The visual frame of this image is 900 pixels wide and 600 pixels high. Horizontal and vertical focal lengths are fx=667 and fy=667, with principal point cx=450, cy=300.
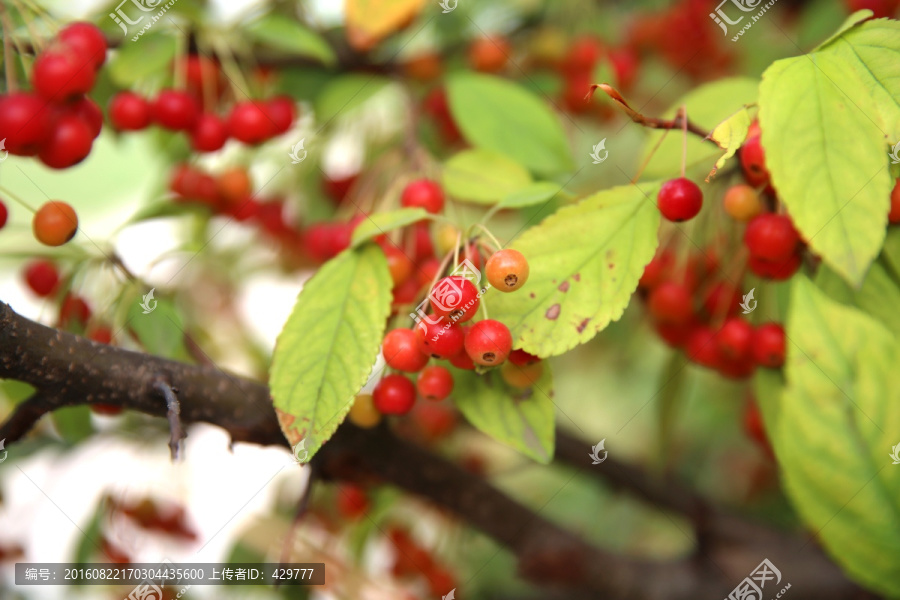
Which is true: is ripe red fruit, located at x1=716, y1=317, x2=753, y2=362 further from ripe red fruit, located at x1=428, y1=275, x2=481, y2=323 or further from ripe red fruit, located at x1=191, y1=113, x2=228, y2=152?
ripe red fruit, located at x1=191, y1=113, x2=228, y2=152

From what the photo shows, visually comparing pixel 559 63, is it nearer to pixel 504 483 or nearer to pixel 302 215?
pixel 302 215

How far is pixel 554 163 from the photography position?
2.73 feet

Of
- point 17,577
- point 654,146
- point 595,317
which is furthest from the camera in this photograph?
point 17,577

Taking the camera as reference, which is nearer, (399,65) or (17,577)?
(17,577)

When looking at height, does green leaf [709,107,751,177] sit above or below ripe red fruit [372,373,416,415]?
above

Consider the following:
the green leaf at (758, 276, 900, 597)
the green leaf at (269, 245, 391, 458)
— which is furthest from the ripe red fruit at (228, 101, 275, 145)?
the green leaf at (758, 276, 900, 597)

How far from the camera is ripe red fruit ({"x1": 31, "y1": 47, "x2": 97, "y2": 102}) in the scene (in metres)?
0.65

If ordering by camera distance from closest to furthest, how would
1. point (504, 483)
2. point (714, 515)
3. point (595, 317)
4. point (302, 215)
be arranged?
point (595, 317) → point (714, 515) → point (302, 215) → point (504, 483)

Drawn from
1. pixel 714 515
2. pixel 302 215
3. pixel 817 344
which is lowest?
pixel 714 515

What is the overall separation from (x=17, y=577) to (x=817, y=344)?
1.21 metres

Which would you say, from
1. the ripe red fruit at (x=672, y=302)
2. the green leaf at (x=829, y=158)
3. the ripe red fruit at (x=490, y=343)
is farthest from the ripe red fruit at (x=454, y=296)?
the ripe red fruit at (x=672, y=302)

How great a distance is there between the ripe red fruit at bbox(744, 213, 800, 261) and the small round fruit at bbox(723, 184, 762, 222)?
0.01 m

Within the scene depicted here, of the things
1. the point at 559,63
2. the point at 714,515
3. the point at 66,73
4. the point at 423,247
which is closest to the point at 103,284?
the point at 66,73

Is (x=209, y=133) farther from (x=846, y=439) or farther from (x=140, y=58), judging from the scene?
(x=846, y=439)
